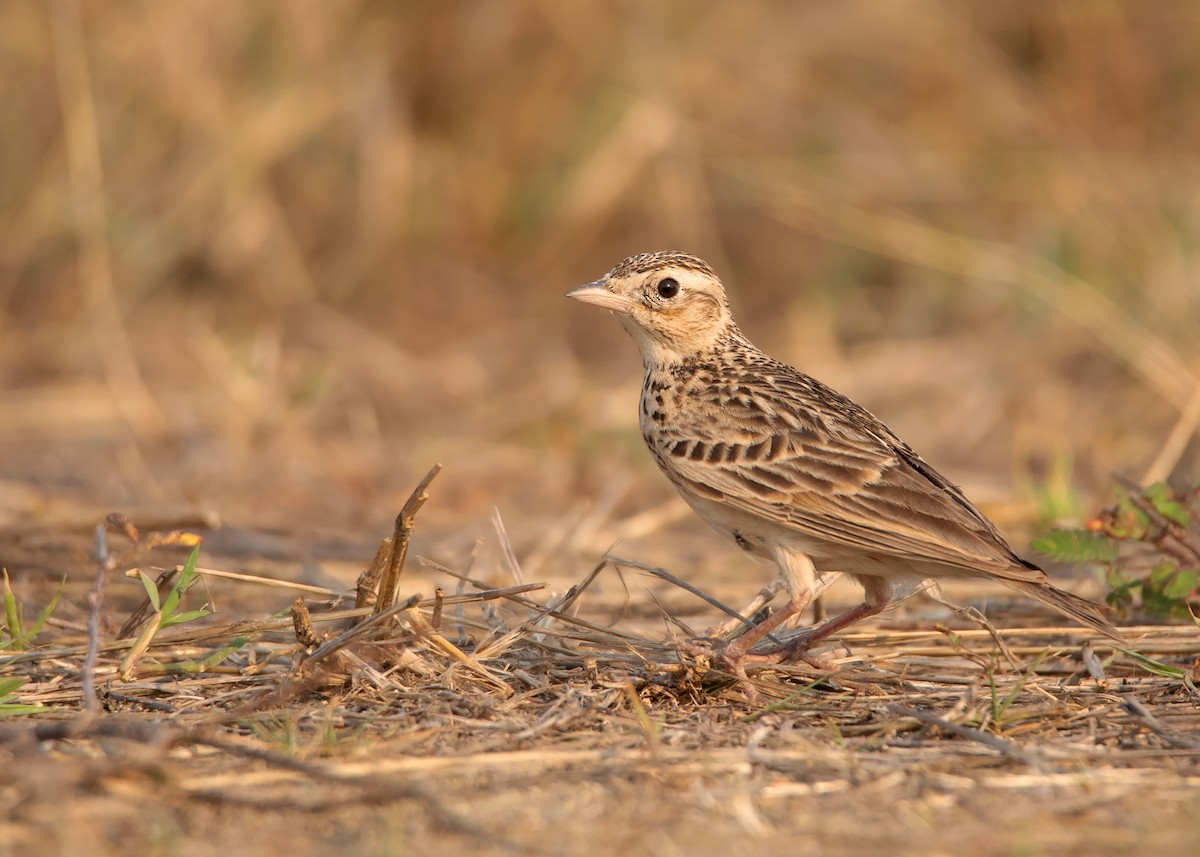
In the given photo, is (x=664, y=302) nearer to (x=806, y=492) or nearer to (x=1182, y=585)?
(x=806, y=492)

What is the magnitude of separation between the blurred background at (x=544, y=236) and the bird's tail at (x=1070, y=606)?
111 inches

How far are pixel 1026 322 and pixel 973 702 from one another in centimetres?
667

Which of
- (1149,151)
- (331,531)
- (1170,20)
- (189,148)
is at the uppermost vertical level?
(1170,20)

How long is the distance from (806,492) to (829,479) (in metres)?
0.09

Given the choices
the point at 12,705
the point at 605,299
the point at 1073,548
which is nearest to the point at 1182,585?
the point at 1073,548

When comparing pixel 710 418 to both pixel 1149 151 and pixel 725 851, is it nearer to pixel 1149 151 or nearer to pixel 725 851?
pixel 725 851

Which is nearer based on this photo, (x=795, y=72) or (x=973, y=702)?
(x=973, y=702)

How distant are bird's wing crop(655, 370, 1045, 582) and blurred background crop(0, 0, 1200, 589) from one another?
2107 mm

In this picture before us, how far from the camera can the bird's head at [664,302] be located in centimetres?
578

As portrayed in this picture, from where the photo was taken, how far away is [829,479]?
4824 millimetres

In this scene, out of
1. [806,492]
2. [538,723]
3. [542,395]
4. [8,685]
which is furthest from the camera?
[542,395]

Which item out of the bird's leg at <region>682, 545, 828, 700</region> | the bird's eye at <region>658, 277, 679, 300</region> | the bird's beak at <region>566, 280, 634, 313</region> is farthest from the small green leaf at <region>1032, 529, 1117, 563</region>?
the bird's beak at <region>566, 280, 634, 313</region>

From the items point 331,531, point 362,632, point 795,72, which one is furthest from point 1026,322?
point 362,632

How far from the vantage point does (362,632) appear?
431 cm
